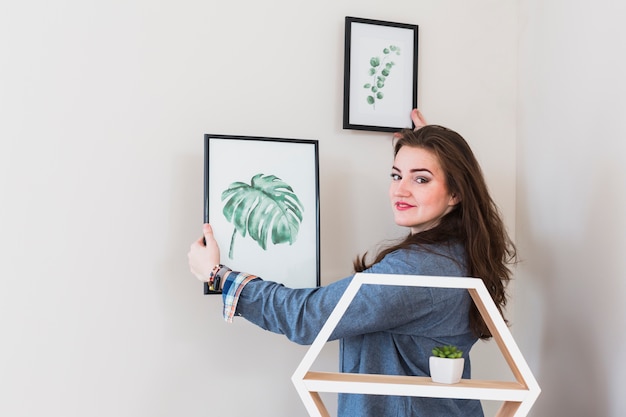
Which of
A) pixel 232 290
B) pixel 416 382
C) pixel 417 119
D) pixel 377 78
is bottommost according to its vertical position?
pixel 416 382

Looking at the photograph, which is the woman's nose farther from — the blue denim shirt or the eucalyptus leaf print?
the eucalyptus leaf print

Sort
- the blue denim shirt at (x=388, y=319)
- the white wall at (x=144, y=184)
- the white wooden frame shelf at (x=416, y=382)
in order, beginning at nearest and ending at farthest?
the white wooden frame shelf at (x=416, y=382)
the blue denim shirt at (x=388, y=319)
the white wall at (x=144, y=184)

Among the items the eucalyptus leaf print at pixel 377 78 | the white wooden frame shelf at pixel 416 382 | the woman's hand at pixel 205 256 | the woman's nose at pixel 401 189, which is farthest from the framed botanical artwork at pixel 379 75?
the white wooden frame shelf at pixel 416 382

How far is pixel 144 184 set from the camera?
1579 mm

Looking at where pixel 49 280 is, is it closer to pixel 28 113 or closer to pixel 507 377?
pixel 28 113

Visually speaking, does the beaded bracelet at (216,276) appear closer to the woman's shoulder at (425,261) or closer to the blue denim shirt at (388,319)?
the blue denim shirt at (388,319)

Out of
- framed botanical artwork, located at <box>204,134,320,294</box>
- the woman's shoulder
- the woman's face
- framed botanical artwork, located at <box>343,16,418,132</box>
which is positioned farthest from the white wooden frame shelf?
framed botanical artwork, located at <box>343,16,418,132</box>

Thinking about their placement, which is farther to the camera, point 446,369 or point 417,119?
point 417,119

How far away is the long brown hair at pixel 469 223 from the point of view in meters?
1.35

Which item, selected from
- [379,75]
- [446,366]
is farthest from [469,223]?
[379,75]

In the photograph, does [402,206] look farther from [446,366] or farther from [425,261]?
[446,366]

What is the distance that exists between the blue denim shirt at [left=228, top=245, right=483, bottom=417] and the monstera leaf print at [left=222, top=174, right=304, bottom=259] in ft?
0.72

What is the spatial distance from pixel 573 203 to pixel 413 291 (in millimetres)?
579

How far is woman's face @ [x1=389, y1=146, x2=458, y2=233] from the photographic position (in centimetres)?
140
